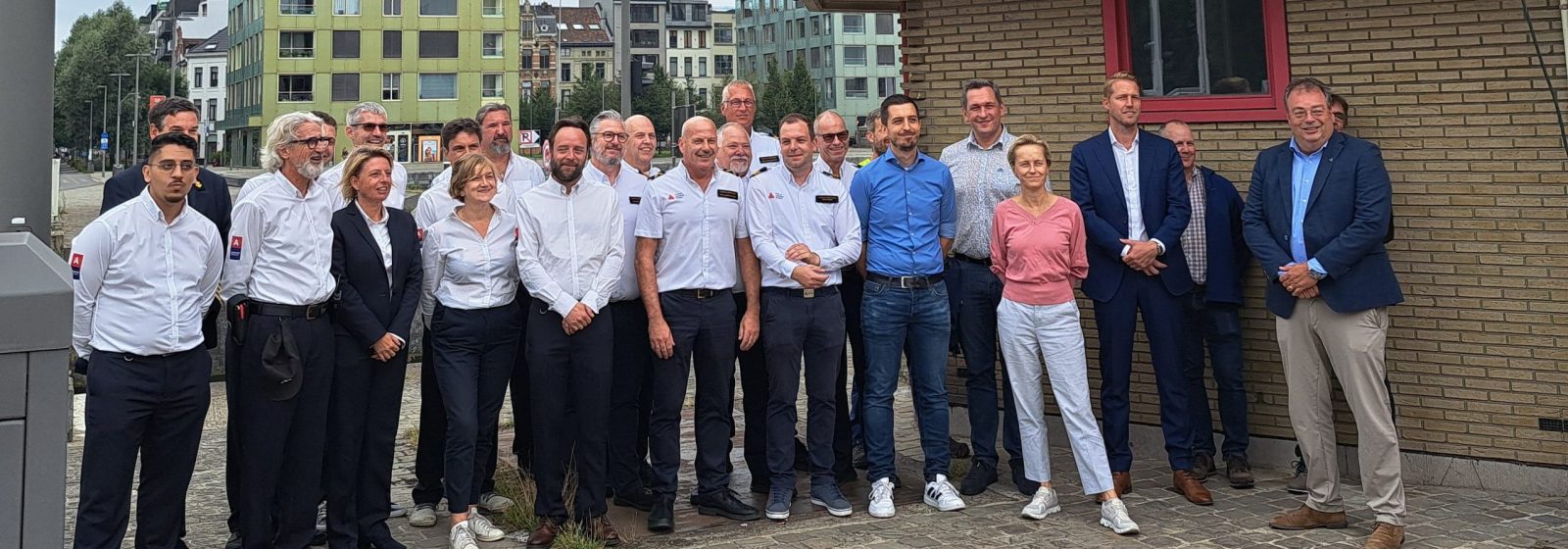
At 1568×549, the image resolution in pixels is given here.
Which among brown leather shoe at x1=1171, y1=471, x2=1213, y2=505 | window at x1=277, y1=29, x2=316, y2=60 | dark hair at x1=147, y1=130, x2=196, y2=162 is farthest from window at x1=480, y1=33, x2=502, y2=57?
dark hair at x1=147, y1=130, x2=196, y2=162

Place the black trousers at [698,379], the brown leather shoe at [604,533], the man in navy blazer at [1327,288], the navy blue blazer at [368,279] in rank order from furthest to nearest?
1. the black trousers at [698,379]
2. the brown leather shoe at [604,533]
3. the man in navy blazer at [1327,288]
4. the navy blue blazer at [368,279]

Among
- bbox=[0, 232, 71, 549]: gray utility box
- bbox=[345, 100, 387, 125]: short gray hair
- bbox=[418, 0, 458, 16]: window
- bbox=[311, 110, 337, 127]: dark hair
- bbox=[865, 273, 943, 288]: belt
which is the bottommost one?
bbox=[0, 232, 71, 549]: gray utility box

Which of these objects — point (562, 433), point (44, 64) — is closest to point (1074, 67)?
point (562, 433)

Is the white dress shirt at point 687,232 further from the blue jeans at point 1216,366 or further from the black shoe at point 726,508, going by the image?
the blue jeans at point 1216,366

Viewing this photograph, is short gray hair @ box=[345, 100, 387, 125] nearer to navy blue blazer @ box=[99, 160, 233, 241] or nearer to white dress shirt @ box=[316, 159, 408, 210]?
white dress shirt @ box=[316, 159, 408, 210]

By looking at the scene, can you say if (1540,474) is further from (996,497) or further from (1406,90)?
(996,497)

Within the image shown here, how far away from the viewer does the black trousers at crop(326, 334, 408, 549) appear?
5.57m

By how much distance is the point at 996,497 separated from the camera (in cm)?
672

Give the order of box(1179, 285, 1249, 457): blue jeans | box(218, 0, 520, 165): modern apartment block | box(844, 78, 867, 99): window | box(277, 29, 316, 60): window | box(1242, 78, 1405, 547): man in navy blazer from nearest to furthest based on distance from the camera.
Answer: box(1242, 78, 1405, 547): man in navy blazer → box(1179, 285, 1249, 457): blue jeans → box(218, 0, 520, 165): modern apartment block → box(277, 29, 316, 60): window → box(844, 78, 867, 99): window

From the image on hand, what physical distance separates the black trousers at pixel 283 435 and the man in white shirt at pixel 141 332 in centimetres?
27

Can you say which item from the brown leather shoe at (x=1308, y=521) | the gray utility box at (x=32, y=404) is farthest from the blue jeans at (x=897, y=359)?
the gray utility box at (x=32, y=404)

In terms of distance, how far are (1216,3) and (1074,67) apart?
0.93 metres

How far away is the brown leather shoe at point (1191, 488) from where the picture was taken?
6.46m

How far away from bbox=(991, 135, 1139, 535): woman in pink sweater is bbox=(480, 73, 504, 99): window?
7169 centimetres
